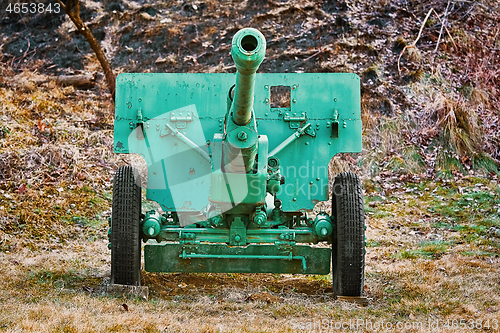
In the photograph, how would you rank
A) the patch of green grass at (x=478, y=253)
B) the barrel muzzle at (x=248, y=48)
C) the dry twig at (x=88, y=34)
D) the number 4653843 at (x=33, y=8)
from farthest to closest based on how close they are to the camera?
the number 4653843 at (x=33, y=8) → the dry twig at (x=88, y=34) → the patch of green grass at (x=478, y=253) → the barrel muzzle at (x=248, y=48)

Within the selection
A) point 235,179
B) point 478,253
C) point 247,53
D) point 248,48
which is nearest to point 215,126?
point 235,179

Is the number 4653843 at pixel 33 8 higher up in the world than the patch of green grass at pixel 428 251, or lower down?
higher up

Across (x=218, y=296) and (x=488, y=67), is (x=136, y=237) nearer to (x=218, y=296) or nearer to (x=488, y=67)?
(x=218, y=296)

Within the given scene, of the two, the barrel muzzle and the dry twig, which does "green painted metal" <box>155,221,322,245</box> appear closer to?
the barrel muzzle

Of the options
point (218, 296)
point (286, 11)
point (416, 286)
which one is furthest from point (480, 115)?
point (218, 296)

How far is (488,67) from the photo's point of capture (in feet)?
47.2

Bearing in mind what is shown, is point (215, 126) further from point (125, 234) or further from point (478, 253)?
point (478, 253)

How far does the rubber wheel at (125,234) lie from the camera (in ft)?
19.9

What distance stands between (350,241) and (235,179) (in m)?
1.23

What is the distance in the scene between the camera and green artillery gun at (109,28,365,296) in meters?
6.06

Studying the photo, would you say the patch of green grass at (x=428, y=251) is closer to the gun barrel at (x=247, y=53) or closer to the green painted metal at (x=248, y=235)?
the green painted metal at (x=248, y=235)

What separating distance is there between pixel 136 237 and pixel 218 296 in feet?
3.17

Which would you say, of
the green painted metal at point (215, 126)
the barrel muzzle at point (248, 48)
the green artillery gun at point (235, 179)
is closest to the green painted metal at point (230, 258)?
the green artillery gun at point (235, 179)

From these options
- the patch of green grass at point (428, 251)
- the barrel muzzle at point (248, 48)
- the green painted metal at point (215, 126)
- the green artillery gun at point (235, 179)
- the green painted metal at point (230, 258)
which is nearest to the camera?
the barrel muzzle at point (248, 48)
